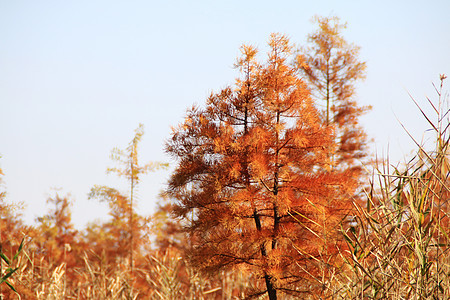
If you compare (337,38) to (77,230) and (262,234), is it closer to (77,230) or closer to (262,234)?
(262,234)

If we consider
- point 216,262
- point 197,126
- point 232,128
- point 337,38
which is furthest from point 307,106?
point 337,38

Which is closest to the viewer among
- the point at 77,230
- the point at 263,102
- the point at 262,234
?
the point at 262,234

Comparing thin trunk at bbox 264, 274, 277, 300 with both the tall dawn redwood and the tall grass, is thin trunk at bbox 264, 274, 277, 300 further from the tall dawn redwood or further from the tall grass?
the tall grass

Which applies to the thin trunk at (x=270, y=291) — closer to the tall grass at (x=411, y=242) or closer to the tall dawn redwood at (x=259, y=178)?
the tall dawn redwood at (x=259, y=178)

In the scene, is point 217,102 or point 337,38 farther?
point 337,38

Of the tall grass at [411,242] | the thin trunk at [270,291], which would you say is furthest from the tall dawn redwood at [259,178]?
the tall grass at [411,242]

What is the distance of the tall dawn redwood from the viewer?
13484mm

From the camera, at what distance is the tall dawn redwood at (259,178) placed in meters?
13.5

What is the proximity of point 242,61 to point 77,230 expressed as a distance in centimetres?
1711

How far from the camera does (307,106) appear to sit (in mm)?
14305

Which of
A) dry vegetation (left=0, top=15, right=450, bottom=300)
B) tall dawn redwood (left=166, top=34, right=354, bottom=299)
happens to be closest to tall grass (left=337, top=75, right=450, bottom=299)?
dry vegetation (left=0, top=15, right=450, bottom=300)

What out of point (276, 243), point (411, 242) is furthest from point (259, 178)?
point (411, 242)

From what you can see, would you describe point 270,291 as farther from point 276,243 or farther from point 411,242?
point 411,242

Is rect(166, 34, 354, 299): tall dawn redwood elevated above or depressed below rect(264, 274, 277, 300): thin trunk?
above
